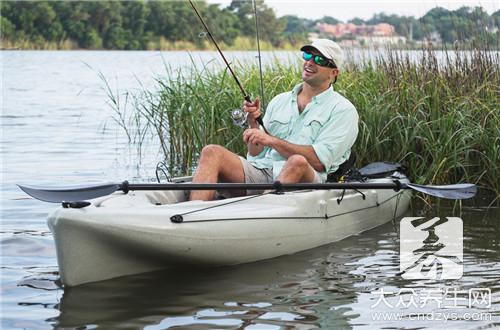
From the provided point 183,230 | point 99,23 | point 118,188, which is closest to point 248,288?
point 183,230

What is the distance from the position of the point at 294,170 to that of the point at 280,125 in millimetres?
596

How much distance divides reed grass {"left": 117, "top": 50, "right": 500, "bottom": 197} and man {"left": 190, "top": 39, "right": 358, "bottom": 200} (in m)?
1.46

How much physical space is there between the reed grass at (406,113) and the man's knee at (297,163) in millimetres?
1926

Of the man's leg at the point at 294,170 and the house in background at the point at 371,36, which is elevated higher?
the house in background at the point at 371,36

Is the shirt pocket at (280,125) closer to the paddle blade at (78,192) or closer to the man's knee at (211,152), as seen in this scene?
the man's knee at (211,152)

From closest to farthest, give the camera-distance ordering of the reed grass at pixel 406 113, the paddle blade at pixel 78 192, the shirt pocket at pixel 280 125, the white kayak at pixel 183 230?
1. the white kayak at pixel 183 230
2. the paddle blade at pixel 78 192
3. the shirt pocket at pixel 280 125
4. the reed grass at pixel 406 113

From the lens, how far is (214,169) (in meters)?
6.59

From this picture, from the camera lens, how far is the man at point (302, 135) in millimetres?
6617

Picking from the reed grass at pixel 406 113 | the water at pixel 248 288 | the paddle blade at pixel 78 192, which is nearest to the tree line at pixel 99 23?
the reed grass at pixel 406 113

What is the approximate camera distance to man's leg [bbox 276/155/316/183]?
652 cm

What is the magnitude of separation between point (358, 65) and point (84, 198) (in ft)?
16.3

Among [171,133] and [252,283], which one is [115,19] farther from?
[252,283]

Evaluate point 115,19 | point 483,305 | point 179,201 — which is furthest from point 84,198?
point 115,19

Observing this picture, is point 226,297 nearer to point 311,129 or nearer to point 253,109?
point 253,109
